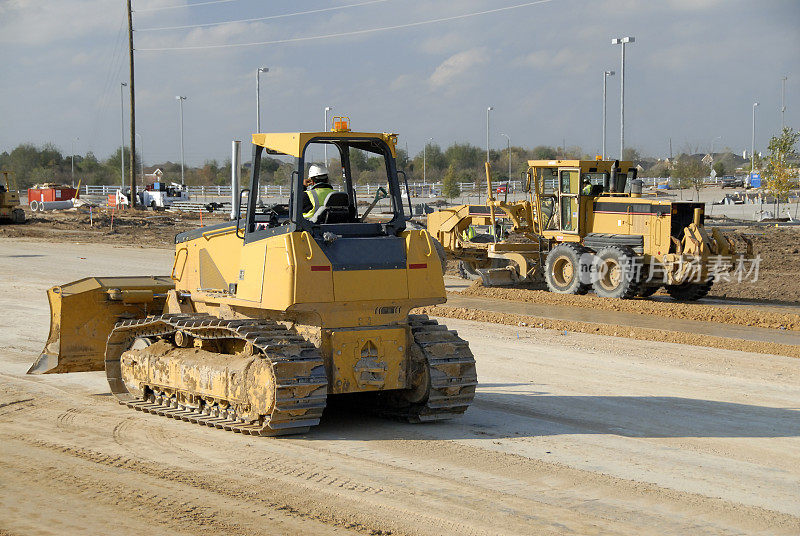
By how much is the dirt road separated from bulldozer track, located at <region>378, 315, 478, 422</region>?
0.18m

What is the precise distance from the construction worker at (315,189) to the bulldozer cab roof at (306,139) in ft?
1.02

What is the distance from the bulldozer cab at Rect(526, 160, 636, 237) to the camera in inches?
845

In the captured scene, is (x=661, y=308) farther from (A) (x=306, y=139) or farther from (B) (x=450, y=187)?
(B) (x=450, y=187)

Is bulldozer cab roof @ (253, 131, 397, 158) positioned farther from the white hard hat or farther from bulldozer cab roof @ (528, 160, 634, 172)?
bulldozer cab roof @ (528, 160, 634, 172)

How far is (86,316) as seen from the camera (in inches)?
430

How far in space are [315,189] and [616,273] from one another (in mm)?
12711

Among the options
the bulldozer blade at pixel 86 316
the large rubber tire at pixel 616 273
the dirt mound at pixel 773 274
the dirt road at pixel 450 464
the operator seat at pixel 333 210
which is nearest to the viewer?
the dirt road at pixel 450 464

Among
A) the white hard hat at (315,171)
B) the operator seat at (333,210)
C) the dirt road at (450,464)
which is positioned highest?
the white hard hat at (315,171)

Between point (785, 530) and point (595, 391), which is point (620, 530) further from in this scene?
point (595, 391)

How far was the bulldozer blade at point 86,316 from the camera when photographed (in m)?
10.8

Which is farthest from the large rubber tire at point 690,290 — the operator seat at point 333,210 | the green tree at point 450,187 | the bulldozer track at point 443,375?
the green tree at point 450,187

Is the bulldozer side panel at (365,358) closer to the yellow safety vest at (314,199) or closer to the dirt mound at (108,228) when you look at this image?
the yellow safety vest at (314,199)

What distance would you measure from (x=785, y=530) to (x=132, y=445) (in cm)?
554

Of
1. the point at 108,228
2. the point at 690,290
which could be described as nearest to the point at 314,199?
the point at 690,290
